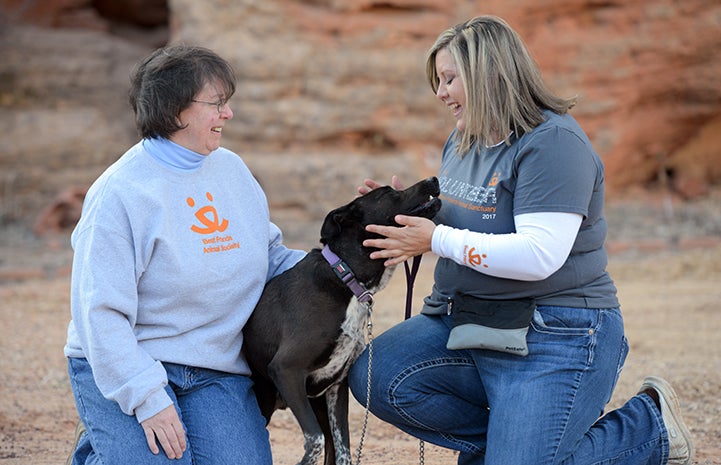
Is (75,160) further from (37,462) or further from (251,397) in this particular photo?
(251,397)

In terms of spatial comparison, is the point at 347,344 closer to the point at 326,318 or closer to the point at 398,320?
the point at 326,318

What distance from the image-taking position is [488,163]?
3.56 meters

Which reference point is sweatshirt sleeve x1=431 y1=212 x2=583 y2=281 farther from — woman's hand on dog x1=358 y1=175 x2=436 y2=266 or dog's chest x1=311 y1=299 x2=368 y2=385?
dog's chest x1=311 y1=299 x2=368 y2=385

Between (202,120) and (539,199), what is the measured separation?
4.14 ft

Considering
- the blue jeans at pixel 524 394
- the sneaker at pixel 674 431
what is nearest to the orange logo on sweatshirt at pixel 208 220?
the blue jeans at pixel 524 394

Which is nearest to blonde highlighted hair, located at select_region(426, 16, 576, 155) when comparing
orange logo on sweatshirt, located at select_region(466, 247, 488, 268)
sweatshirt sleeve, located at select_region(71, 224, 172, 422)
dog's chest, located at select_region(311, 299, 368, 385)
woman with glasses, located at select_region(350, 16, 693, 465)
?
woman with glasses, located at select_region(350, 16, 693, 465)

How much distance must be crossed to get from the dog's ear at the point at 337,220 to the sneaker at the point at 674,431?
1.41 meters

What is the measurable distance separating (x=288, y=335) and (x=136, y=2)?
1188 cm

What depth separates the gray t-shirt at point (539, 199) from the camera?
3348mm

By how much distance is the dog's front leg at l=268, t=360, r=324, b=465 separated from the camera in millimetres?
3512

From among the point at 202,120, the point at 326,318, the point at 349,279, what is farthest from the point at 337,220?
the point at 202,120

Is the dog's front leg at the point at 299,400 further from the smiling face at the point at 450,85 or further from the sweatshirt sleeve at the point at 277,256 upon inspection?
the smiling face at the point at 450,85

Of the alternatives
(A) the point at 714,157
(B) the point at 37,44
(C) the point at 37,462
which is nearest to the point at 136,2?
(B) the point at 37,44

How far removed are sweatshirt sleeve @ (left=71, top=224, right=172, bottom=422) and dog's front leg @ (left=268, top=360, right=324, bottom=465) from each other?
0.43 metres
